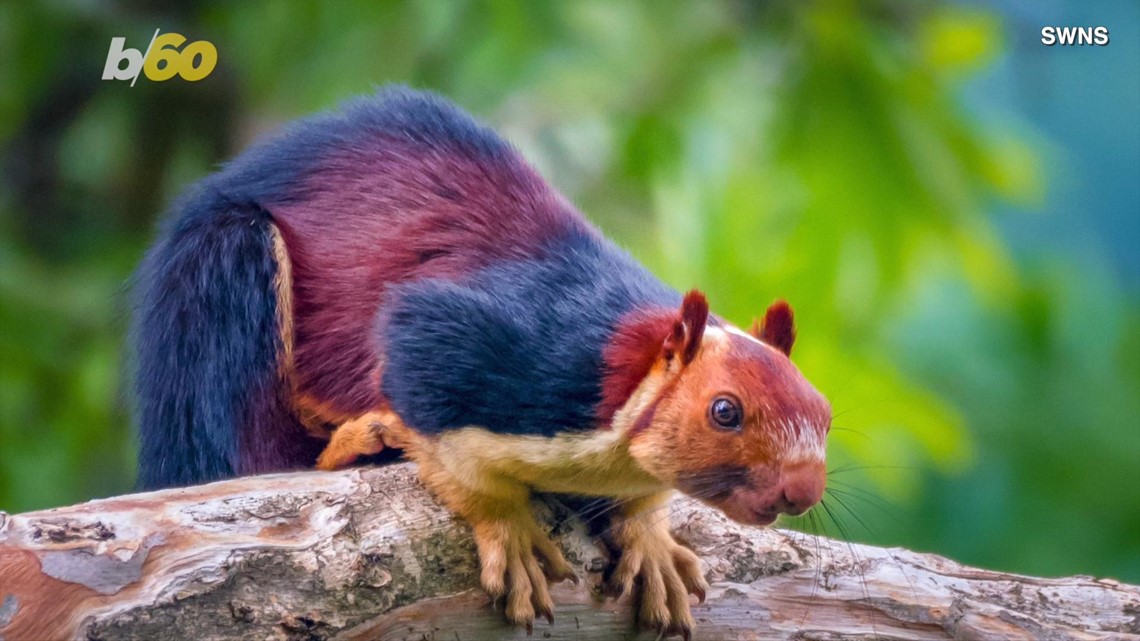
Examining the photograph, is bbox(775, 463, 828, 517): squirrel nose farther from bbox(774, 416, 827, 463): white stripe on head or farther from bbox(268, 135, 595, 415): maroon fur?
bbox(268, 135, 595, 415): maroon fur

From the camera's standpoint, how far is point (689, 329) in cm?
240

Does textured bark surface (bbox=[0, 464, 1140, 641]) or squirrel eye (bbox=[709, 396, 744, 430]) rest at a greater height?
squirrel eye (bbox=[709, 396, 744, 430])

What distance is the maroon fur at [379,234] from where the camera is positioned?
9.48 feet

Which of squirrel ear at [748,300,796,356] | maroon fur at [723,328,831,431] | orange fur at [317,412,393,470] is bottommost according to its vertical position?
orange fur at [317,412,393,470]

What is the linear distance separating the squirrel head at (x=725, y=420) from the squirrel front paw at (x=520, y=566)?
1.07ft

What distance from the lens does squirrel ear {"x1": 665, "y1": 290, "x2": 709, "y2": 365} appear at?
238cm

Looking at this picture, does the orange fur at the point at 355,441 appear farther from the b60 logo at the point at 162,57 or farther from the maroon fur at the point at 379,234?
the b60 logo at the point at 162,57

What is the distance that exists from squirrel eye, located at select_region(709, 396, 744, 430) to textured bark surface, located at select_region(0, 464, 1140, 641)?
1.71 feet

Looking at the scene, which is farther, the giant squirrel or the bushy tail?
the bushy tail

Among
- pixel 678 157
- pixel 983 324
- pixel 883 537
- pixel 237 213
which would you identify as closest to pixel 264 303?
pixel 237 213

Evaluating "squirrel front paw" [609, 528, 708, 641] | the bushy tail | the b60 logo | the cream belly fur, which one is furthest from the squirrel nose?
the b60 logo

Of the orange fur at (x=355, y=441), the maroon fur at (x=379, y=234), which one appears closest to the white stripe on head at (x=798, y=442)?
the maroon fur at (x=379, y=234)

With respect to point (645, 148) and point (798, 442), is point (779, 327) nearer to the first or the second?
point (798, 442)

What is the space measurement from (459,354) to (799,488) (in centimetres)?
75
